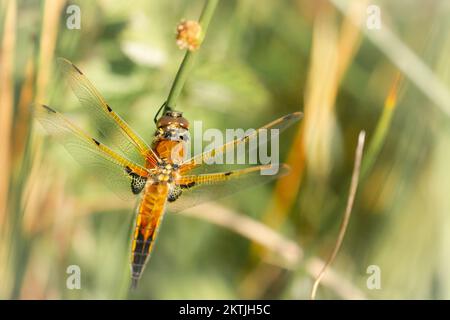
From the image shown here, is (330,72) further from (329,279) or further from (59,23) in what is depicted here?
(59,23)

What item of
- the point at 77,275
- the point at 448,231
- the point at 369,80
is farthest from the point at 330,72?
the point at 77,275

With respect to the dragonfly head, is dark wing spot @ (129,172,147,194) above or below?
below

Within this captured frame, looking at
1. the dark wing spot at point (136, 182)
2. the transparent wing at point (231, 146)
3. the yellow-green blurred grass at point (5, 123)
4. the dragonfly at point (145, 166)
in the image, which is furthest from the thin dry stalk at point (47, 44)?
the transparent wing at point (231, 146)

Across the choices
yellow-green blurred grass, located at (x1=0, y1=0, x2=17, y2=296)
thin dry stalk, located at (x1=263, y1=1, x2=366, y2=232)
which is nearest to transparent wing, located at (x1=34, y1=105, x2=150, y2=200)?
yellow-green blurred grass, located at (x1=0, y1=0, x2=17, y2=296)

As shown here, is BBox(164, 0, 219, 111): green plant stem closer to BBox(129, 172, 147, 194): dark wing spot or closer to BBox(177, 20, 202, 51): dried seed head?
BBox(177, 20, 202, 51): dried seed head

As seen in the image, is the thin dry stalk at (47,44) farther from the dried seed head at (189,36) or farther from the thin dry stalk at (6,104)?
the dried seed head at (189,36)

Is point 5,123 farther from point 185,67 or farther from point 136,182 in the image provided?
point 185,67

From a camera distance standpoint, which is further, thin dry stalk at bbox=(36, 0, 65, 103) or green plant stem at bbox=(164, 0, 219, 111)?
thin dry stalk at bbox=(36, 0, 65, 103)
